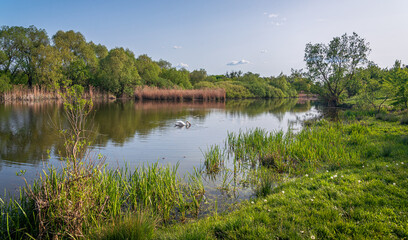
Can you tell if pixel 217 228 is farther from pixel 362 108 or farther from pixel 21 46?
pixel 21 46

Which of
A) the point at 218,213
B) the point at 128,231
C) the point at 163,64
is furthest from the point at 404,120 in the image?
the point at 163,64

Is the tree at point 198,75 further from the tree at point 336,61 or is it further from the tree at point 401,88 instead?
the tree at point 401,88

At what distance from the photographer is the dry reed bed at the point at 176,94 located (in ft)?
171

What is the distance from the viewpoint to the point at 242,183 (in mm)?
7238

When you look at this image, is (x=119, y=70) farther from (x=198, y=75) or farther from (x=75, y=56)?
(x=198, y=75)

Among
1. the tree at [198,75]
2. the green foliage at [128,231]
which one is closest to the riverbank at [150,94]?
the tree at [198,75]

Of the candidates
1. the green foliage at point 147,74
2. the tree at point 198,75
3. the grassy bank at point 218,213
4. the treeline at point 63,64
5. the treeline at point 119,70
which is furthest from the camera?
the tree at point 198,75

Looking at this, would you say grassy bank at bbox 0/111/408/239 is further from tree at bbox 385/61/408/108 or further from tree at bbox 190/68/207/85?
tree at bbox 190/68/207/85

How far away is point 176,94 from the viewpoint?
5234cm

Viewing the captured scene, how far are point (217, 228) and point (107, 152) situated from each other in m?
7.79

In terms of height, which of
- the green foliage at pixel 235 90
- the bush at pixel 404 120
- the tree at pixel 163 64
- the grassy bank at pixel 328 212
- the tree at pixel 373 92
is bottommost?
the grassy bank at pixel 328 212

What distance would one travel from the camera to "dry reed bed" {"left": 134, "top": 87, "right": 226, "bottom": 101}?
52.2 meters

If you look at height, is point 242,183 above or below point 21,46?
below

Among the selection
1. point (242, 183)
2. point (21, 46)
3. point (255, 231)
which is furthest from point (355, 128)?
point (21, 46)
